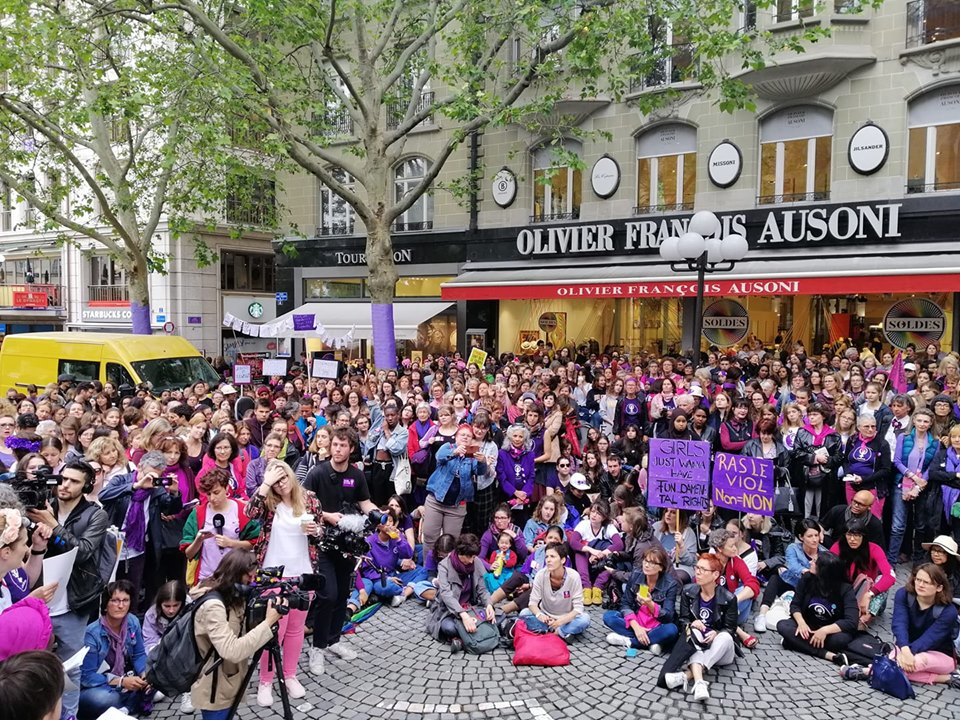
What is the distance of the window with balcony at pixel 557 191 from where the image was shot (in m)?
19.8

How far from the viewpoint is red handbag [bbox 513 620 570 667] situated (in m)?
5.71

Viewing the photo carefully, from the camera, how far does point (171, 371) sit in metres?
14.4

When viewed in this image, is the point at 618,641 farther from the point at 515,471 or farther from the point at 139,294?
the point at 139,294

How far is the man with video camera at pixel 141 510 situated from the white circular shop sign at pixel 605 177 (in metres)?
15.3

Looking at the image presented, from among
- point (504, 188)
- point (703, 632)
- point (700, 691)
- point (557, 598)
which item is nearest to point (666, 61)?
point (504, 188)

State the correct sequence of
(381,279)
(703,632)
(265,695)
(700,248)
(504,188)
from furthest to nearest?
(504,188) < (381,279) < (700,248) < (703,632) < (265,695)

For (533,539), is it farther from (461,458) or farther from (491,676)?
(491,676)

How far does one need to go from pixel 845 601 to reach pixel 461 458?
3553 millimetres

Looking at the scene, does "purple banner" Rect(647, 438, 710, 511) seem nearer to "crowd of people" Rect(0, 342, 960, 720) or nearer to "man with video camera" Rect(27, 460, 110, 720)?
"crowd of people" Rect(0, 342, 960, 720)

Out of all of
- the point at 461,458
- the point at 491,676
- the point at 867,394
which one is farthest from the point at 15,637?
the point at 867,394

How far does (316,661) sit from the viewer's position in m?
5.58

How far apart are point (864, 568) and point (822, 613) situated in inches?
26.1

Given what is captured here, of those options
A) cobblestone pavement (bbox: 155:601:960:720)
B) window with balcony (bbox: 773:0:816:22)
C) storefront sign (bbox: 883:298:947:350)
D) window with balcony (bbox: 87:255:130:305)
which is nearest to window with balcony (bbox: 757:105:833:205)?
window with balcony (bbox: 773:0:816:22)

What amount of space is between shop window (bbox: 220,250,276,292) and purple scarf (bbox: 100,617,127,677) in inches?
1009
